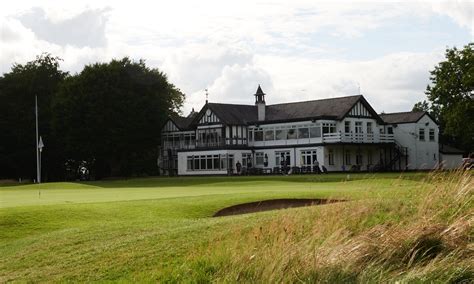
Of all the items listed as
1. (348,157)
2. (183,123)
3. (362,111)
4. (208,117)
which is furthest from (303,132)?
(183,123)

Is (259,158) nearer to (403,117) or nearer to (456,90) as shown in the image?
(403,117)

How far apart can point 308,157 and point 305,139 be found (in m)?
1.80

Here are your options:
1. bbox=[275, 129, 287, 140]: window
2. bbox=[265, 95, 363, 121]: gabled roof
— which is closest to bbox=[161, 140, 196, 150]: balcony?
bbox=[265, 95, 363, 121]: gabled roof

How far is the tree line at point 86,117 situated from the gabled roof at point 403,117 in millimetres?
23856

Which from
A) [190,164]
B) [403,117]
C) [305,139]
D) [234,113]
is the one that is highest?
[234,113]

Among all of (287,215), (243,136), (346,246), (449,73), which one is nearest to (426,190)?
(287,215)

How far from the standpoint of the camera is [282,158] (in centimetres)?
7056

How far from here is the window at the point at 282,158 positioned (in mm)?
70000

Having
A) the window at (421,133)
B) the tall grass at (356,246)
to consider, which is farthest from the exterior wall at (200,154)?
the tall grass at (356,246)

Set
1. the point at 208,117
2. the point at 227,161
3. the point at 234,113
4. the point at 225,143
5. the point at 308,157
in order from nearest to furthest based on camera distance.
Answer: the point at 308,157
the point at 227,161
the point at 225,143
the point at 208,117
the point at 234,113

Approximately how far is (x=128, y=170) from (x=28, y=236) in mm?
59252

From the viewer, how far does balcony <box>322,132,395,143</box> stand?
66.4 metres

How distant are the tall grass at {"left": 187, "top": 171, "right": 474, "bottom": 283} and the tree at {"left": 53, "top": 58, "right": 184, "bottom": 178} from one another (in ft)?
193

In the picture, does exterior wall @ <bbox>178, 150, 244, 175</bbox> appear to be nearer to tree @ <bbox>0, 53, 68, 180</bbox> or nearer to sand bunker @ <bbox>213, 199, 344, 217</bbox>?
tree @ <bbox>0, 53, 68, 180</bbox>
